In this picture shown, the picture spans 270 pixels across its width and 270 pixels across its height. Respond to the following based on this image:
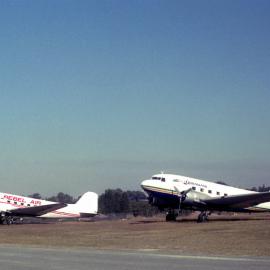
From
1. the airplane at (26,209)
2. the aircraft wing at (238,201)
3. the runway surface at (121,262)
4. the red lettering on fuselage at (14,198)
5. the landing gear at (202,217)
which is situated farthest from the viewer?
the red lettering on fuselage at (14,198)

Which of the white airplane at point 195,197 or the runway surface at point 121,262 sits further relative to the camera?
the white airplane at point 195,197

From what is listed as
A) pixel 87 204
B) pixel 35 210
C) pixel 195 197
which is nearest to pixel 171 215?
pixel 195 197

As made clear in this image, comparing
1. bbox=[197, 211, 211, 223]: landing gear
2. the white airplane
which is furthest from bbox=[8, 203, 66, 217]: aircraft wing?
bbox=[197, 211, 211, 223]: landing gear

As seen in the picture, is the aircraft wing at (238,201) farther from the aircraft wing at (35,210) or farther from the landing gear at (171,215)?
the aircraft wing at (35,210)

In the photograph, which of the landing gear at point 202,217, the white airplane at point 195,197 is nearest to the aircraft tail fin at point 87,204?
the white airplane at point 195,197

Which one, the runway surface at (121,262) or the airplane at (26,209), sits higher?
the airplane at (26,209)

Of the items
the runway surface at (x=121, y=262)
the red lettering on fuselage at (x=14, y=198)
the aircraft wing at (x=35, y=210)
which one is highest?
the red lettering on fuselage at (x=14, y=198)

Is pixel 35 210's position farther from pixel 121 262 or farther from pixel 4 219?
pixel 121 262

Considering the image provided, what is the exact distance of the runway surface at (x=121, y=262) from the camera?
19453 mm

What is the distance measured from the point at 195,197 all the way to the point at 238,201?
13.5ft

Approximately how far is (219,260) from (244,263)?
1.33m

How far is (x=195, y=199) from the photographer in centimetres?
5778

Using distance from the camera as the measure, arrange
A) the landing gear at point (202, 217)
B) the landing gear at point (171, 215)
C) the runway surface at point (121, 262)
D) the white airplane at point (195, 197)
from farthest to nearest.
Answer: the landing gear at point (171, 215) → the white airplane at point (195, 197) → the landing gear at point (202, 217) → the runway surface at point (121, 262)

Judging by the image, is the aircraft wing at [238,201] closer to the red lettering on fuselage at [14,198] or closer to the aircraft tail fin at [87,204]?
the red lettering on fuselage at [14,198]
